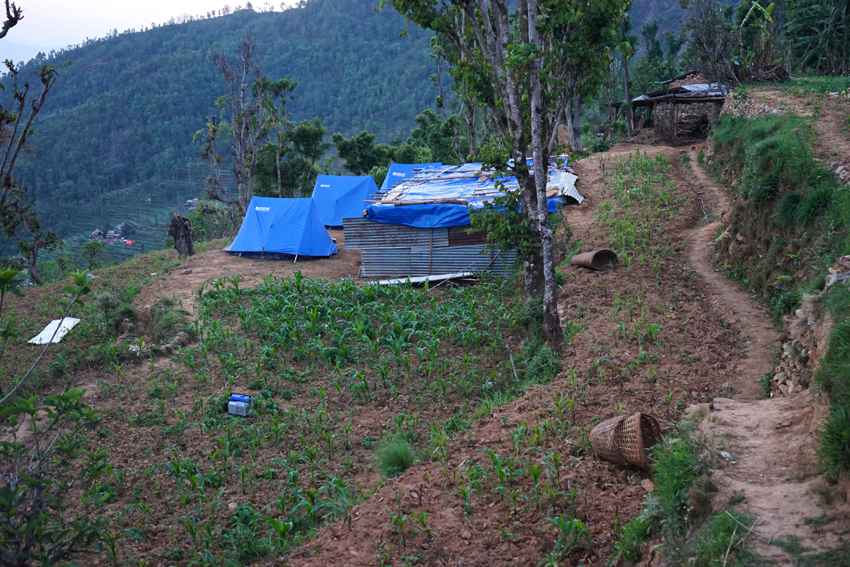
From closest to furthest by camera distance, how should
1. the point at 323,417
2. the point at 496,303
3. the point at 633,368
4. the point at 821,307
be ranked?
1. the point at 821,307
2. the point at 633,368
3. the point at 323,417
4. the point at 496,303

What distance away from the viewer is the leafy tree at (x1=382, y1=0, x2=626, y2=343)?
7.53 m

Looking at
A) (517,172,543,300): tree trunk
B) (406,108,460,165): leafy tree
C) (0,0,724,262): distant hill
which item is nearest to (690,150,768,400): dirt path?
(517,172,543,300): tree trunk

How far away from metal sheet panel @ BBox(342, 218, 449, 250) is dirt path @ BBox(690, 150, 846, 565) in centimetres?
851

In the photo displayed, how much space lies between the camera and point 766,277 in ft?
25.3

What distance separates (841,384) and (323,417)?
5.81 metres

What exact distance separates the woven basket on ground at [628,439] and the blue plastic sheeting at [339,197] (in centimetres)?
1736

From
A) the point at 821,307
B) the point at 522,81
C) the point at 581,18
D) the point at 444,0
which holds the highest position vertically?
the point at 444,0

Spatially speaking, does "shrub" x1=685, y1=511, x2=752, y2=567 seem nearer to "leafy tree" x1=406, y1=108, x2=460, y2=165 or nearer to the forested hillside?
"leafy tree" x1=406, y1=108, x2=460, y2=165

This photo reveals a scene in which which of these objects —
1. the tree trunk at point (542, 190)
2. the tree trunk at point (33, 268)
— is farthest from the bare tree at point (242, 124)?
the tree trunk at point (542, 190)

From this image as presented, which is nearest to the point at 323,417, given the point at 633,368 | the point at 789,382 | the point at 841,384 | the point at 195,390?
the point at 195,390

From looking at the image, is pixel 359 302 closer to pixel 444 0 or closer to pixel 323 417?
pixel 323 417

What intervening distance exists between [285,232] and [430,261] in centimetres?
527

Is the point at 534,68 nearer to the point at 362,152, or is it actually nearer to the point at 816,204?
the point at 816,204

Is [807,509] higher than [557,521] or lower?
higher
